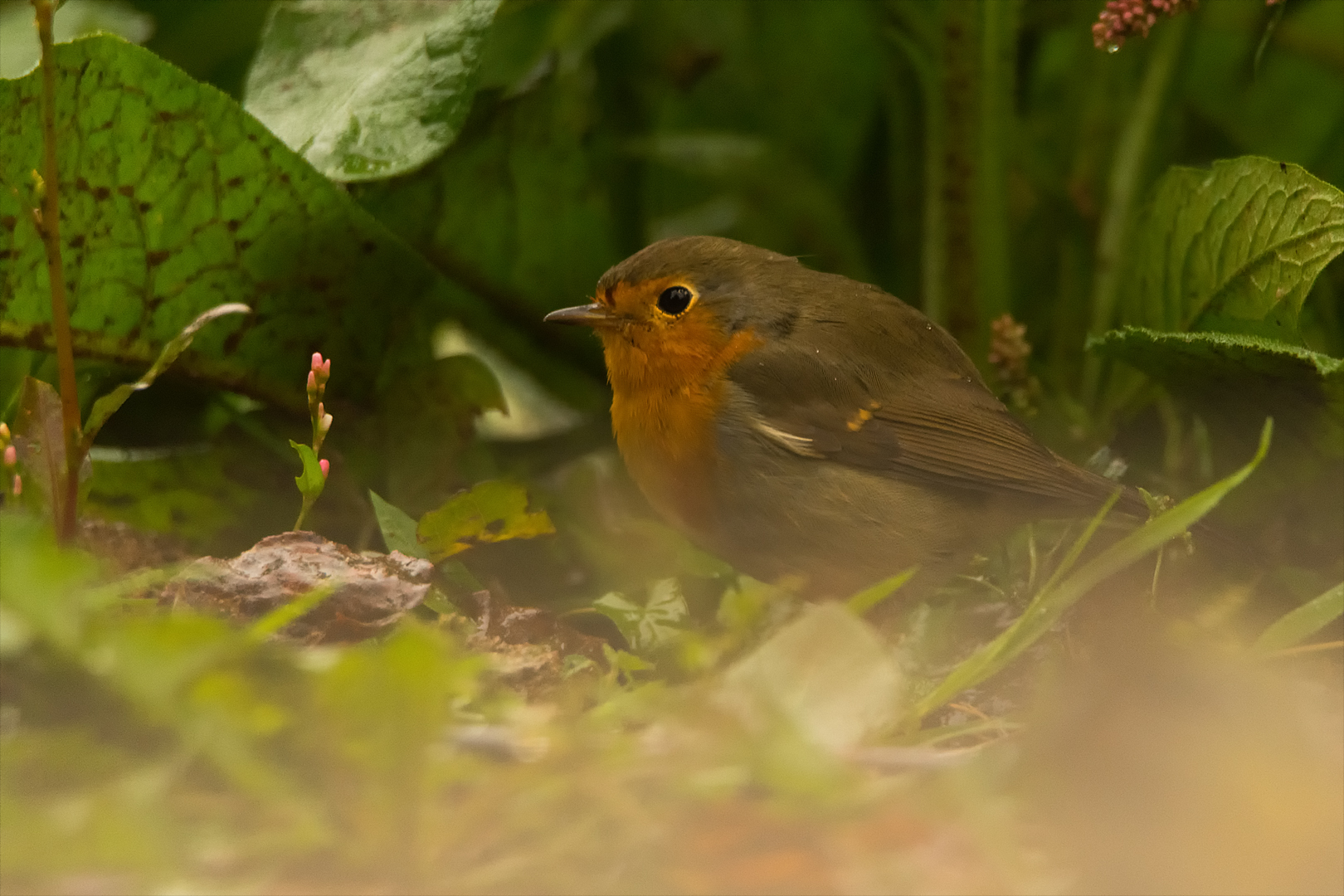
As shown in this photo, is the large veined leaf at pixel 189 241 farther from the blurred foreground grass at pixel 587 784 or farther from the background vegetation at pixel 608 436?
the blurred foreground grass at pixel 587 784

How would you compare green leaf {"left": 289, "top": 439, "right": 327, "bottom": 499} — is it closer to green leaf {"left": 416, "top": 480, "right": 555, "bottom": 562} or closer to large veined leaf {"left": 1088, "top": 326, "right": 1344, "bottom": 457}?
green leaf {"left": 416, "top": 480, "right": 555, "bottom": 562}

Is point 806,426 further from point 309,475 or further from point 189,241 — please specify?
point 189,241

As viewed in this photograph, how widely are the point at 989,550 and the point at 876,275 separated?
88cm

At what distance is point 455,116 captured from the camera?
1706mm

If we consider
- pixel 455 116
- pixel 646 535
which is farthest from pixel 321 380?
pixel 646 535

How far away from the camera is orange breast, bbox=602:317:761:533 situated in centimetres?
166

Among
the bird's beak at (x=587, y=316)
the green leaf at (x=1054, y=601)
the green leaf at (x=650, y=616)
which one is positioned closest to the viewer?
the green leaf at (x=1054, y=601)

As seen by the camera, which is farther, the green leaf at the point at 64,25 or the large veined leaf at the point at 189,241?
the green leaf at the point at 64,25

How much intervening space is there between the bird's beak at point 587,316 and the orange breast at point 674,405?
3 centimetres

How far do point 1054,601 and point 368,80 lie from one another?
1.11 m

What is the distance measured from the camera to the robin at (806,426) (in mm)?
1634

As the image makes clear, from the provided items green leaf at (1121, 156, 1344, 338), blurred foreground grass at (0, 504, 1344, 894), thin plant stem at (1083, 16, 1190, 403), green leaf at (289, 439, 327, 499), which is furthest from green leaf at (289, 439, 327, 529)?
thin plant stem at (1083, 16, 1190, 403)

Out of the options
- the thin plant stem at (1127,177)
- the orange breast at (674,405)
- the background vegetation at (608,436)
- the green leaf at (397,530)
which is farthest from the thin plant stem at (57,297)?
the thin plant stem at (1127,177)

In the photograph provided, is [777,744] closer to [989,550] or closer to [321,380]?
[321,380]
